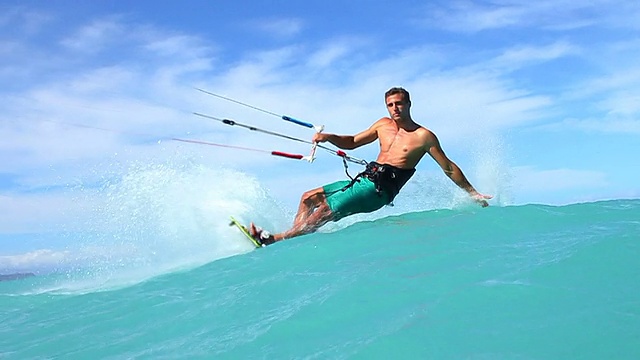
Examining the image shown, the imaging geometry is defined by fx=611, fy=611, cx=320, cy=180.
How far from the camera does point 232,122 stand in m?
7.45

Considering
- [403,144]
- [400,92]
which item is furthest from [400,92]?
[403,144]

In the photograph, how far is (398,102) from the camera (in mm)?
7527

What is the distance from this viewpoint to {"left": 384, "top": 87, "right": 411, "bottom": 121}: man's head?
24.7 ft

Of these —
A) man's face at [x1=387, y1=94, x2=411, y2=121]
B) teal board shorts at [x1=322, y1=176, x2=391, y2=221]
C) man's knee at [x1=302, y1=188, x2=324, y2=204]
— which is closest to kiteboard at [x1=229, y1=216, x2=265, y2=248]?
man's knee at [x1=302, y1=188, x2=324, y2=204]

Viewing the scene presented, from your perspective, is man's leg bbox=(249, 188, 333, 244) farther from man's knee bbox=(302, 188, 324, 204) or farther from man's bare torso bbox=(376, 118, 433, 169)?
man's bare torso bbox=(376, 118, 433, 169)

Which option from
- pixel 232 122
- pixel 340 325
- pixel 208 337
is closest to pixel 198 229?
pixel 232 122

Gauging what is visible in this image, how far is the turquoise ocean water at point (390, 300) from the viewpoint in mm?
2998

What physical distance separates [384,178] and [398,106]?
35.7 inches

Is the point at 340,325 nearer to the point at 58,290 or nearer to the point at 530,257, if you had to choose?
the point at 530,257

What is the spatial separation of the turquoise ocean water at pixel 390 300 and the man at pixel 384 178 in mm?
731

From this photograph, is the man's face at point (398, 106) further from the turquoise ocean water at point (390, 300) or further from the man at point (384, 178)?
the turquoise ocean water at point (390, 300)

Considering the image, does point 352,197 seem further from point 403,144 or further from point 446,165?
point 446,165

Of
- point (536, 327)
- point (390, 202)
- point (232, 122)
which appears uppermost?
point (232, 122)

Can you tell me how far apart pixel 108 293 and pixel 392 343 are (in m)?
3.98
